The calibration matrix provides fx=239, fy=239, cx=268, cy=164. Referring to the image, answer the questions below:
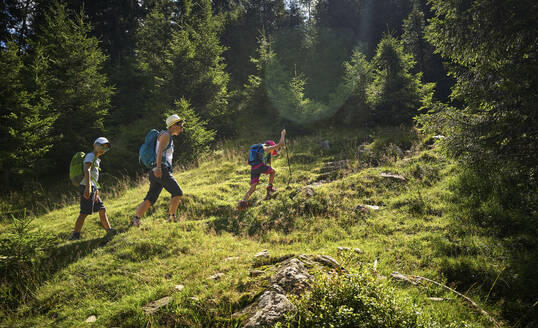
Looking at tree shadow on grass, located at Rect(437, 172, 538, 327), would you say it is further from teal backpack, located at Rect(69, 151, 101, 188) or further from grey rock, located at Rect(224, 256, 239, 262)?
teal backpack, located at Rect(69, 151, 101, 188)

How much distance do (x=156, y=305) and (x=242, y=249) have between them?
206 centimetres

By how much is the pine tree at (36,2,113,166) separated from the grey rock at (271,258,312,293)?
48.8ft

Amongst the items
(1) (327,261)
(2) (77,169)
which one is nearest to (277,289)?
(1) (327,261)

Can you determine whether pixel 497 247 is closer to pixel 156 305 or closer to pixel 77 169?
pixel 156 305

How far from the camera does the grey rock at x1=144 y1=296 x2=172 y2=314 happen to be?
130 inches

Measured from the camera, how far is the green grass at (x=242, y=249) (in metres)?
3.37

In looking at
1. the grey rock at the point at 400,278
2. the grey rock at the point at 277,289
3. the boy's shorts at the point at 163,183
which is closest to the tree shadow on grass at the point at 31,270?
the boy's shorts at the point at 163,183

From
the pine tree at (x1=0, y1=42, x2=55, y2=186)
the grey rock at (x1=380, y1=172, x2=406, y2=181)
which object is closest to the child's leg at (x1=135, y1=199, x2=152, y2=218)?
the grey rock at (x1=380, y1=172, x2=406, y2=181)

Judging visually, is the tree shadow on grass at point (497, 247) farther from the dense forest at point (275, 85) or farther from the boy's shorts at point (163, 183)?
the boy's shorts at point (163, 183)

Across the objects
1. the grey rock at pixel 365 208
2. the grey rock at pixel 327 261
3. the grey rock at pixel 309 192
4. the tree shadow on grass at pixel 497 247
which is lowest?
the tree shadow on grass at pixel 497 247

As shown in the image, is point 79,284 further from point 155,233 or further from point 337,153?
point 337,153

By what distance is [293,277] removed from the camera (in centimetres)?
324

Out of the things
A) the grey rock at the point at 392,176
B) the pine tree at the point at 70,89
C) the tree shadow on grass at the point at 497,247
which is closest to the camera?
the tree shadow on grass at the point at 497,247

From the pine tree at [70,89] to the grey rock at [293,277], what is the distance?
48.8 ft
